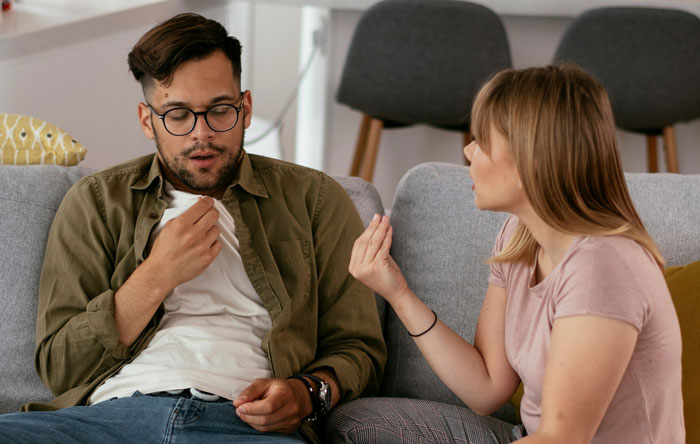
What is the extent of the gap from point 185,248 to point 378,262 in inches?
13.6

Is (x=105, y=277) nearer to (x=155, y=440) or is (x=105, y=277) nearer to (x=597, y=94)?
(x=155, y=440)

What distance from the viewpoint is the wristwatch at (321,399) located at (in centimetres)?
146

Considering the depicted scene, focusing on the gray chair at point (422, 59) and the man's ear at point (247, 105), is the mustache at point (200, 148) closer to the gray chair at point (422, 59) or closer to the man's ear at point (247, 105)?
the man's ear at point (247, 105)

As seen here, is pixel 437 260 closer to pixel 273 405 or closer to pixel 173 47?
pixel 273 405

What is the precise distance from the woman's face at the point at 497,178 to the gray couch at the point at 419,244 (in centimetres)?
51

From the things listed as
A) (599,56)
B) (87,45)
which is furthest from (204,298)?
(599,56)

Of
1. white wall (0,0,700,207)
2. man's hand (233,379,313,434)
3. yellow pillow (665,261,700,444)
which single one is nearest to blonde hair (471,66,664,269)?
yellow pillow (665,261,700,444)

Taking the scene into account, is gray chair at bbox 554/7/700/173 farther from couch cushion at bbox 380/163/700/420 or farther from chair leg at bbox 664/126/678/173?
couch cushion at bbox 380/163/700/420

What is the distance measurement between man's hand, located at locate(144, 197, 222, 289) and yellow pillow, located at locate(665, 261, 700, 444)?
Result: 2.72 feet

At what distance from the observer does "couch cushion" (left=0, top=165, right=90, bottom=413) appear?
1.60 metres

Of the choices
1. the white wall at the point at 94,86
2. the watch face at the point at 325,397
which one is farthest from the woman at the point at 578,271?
the white wall at the point at 94,86

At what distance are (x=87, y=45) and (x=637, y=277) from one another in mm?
2130

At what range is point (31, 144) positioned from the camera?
71.7 inches

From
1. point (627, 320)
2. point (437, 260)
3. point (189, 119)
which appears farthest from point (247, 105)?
point (627, 320)
